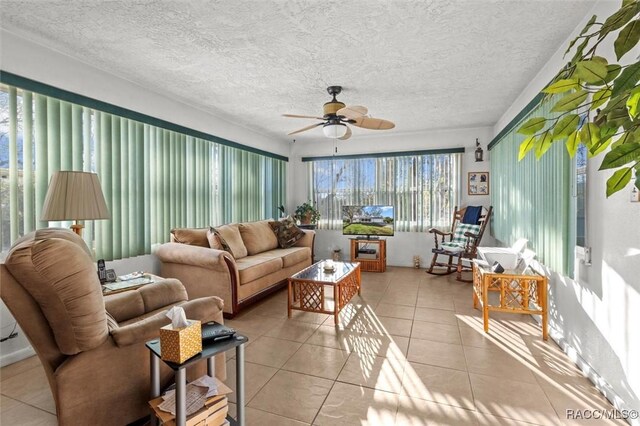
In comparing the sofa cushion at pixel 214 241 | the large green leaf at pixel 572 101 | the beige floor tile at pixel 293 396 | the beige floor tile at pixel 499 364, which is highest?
the large green leaf at pixel 572 101

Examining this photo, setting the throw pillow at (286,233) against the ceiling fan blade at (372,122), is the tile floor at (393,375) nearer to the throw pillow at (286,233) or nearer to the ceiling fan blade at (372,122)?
the throw pillow at (286,233)

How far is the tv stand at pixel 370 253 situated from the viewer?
17.4 ft

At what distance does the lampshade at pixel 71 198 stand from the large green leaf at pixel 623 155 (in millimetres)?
2697

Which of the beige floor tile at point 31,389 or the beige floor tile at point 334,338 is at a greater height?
the beige floor tile at point 334,338

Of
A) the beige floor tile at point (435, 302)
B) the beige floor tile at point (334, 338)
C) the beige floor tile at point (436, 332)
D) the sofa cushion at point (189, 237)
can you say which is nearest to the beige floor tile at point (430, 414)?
the beige floor tile at point (334, 338)

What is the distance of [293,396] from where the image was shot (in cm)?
192

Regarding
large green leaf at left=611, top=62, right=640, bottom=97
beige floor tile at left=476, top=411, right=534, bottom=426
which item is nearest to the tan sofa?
beige floor tile at left=476, top=411, right=534, bottom=426

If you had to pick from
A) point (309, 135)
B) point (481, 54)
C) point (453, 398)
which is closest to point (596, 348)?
point (453, 398)

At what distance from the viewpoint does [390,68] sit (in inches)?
114

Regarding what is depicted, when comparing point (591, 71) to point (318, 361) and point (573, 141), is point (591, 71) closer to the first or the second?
point (573, 141)

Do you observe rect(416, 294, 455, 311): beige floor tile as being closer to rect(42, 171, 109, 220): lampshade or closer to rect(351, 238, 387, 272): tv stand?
rect(351, 238, 387, 272): tv stand

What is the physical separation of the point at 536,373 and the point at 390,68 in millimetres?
2738

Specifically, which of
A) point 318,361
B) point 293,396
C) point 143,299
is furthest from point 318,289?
point 143,299

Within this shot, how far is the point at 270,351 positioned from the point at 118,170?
92.9 inches
